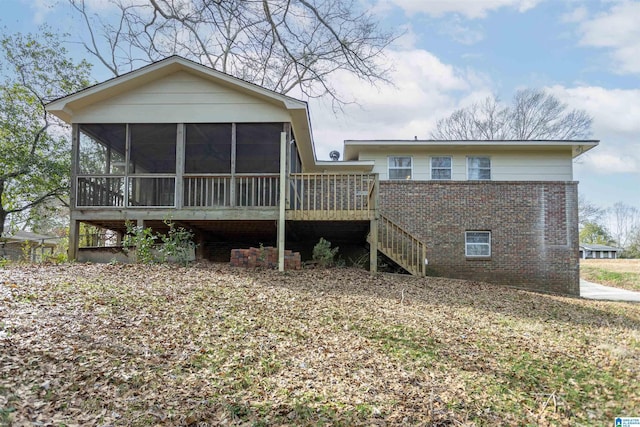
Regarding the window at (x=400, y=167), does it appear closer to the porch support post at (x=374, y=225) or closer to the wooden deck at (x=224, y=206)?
the wooden deck at (x=224, y=206)

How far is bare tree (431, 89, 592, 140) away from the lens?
86.5 ft

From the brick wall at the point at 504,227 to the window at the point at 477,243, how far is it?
158 millimetres

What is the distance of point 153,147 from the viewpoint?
43.3 ft

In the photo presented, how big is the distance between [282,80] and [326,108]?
152 inches

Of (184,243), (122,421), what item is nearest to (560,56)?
(184,243)

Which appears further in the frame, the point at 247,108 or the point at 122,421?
the point at 247,108

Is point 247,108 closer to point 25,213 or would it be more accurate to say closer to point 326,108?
point 326,108

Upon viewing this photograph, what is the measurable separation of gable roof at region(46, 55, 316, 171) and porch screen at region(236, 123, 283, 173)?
0.76 m

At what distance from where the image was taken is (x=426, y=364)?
A: 16.6ft

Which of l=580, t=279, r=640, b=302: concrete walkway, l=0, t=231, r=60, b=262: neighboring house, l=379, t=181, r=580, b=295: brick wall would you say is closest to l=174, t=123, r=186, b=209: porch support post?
l=0, t=231, r=60, b=262: neighboring house

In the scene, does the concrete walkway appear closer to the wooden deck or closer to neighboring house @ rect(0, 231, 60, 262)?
the wooden deck

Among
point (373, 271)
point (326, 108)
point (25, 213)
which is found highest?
point (326, 108)

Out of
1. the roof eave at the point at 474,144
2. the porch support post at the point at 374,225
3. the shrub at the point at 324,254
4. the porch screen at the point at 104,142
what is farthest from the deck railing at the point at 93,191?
the roof eave at the point at 474,144

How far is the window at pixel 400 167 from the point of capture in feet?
50.6
